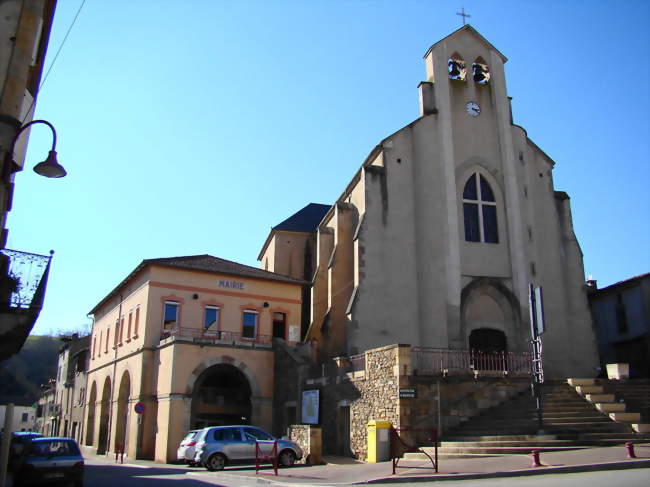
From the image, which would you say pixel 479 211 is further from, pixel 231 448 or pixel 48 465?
pixel 48 465

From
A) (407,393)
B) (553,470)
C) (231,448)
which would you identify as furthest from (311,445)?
(553,470)

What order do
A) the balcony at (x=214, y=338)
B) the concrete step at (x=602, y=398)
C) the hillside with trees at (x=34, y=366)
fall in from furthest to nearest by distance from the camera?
the hillside with trees at (x=34, y=366)
the balcony at (x=214, y=338)
the concrete step at (x=602, y=398)

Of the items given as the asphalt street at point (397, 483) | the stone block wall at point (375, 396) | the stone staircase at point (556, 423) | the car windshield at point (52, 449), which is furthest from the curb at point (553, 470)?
the car windshield at point (52, 449)

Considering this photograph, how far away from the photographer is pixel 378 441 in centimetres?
1864

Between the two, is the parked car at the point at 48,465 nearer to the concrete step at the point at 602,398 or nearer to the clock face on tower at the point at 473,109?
the concrete step at the point at 602,398

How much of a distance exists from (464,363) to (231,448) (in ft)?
29.2

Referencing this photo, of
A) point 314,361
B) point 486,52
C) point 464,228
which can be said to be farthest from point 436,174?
point 314,361

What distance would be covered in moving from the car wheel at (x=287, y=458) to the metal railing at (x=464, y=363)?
4.91 metres

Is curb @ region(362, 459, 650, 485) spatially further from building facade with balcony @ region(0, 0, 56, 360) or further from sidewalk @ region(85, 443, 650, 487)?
building facade with balcony @ region(0, 0, 56, 360)

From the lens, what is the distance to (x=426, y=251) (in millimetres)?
27953

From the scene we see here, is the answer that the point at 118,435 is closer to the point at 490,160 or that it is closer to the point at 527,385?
the point at 527,385

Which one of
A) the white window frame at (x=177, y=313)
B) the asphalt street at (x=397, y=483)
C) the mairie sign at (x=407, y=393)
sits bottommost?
the asphalt street at (x=397, y=483)

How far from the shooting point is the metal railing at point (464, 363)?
69.1 feet

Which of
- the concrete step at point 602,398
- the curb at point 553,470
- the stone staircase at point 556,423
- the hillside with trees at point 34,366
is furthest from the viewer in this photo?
the hillside with trees at point 34,366
